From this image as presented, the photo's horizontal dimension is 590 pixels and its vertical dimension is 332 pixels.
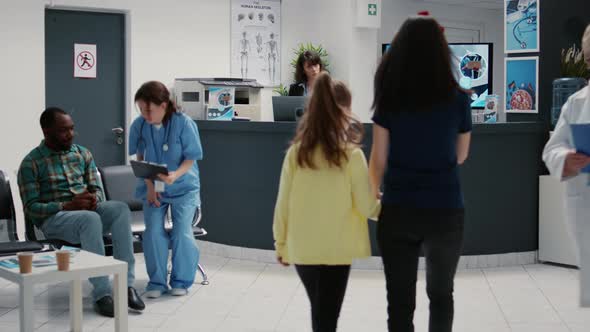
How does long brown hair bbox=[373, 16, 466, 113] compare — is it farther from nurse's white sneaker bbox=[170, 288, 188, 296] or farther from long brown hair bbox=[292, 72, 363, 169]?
nurse's white sneaker bbox=[170, 288, 188, 296]

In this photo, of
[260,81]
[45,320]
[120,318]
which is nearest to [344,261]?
[120,318]

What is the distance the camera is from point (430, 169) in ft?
8.80

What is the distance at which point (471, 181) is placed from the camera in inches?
223

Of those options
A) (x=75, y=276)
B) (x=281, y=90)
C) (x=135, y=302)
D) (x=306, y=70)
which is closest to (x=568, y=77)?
(x=306, y=70)

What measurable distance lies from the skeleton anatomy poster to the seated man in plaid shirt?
3216mm

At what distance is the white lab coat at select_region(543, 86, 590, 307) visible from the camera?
9.78 ft

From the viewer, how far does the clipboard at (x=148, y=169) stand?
458cm

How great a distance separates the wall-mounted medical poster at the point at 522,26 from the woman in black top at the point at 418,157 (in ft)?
11.4

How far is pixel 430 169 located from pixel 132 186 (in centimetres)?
321

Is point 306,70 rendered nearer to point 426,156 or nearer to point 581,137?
point 581,137

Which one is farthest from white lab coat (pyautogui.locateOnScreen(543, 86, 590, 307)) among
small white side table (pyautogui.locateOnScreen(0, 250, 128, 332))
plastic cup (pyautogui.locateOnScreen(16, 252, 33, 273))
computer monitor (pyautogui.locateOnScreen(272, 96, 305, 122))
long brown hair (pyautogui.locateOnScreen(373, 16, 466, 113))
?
computer monitor (pyautogui.locateOnScreen(272, 96, 305, 122))

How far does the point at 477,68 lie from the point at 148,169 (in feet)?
13.9

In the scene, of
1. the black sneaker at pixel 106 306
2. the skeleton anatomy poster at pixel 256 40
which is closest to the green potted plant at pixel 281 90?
the skeleton anatomy poster at pixel 256 40

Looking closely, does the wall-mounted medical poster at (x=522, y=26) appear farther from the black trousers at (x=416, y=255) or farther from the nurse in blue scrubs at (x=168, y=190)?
the black trousers at (x=416, y=255)
